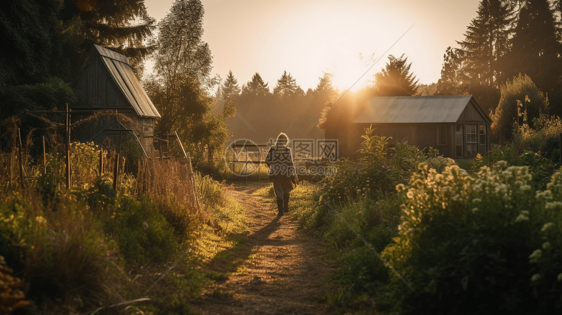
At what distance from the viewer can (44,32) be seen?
17.2 meters

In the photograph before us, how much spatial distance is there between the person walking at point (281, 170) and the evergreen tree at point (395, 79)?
114ft

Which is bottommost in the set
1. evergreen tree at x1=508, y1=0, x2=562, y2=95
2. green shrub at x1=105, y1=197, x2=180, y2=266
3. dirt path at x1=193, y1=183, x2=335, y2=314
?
dirt path at x1=193, y1=183, x2=335, y2=314

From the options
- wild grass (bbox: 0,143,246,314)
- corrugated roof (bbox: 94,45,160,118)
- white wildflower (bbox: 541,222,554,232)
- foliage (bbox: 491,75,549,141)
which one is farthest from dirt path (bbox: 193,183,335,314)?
foliage (bbox: 491,75,549,141)

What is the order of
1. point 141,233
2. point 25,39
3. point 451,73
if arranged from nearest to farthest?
point 141,233 < point 25,39 < point 451,73

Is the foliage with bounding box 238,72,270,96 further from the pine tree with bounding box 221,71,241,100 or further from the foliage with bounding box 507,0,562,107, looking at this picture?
the foliage with bounding box 507,0,562,107

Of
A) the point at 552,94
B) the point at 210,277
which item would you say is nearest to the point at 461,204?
the point at 210,277

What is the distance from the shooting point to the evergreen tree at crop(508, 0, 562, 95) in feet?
144

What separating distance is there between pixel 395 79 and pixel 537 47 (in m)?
15.9

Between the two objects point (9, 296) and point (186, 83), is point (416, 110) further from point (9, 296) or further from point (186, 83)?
point (9, 296)

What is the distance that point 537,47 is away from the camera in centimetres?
4559

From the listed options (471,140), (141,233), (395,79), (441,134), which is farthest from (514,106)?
(141,233)

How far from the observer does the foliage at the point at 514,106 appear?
95.1ft

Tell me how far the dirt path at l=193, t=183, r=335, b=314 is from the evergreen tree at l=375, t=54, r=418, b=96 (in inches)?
1468

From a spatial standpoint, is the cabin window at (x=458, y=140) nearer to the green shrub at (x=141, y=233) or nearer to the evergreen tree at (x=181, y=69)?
the evergreen tree at (x=181, y=69)
